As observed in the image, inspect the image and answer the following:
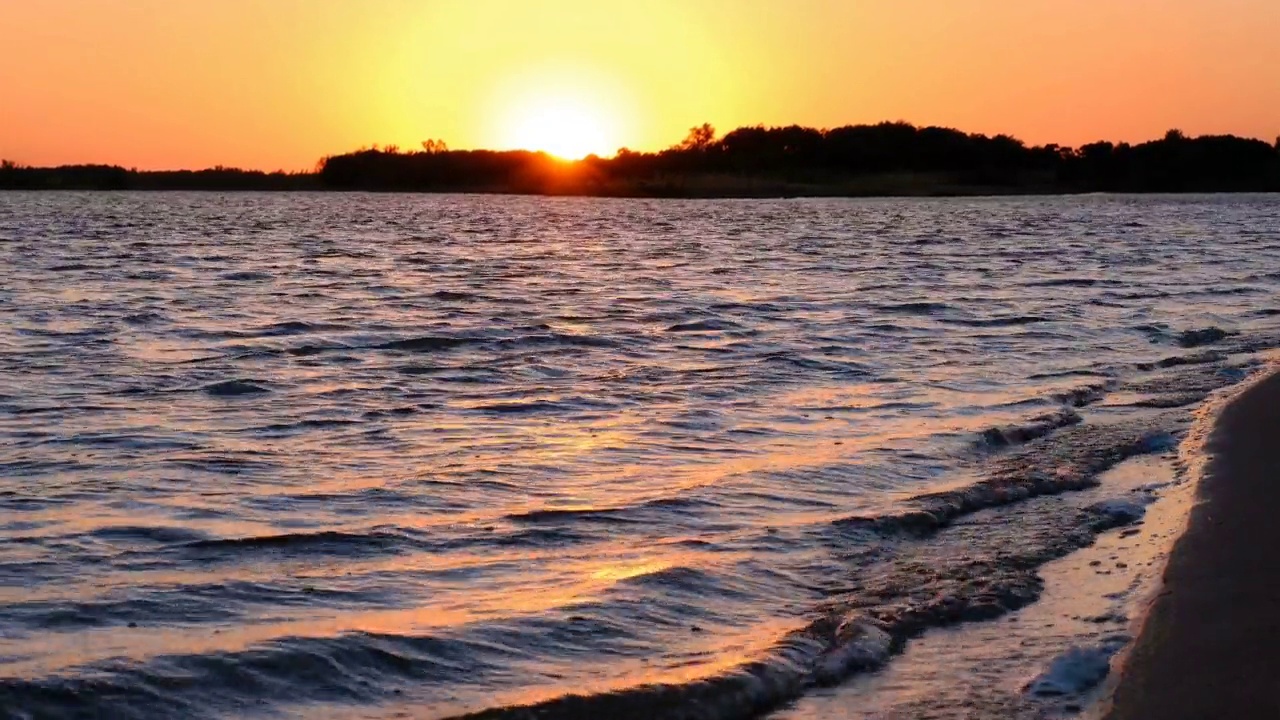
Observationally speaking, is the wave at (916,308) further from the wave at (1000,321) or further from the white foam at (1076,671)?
the white foam at (1076,671)

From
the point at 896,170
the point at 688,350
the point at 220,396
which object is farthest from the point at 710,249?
the point at 896,170

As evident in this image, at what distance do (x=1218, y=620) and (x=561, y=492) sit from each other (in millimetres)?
4064

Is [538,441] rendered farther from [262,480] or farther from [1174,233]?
[1174,233]

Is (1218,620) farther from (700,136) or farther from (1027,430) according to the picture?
(700,136)

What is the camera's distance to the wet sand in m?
4.89

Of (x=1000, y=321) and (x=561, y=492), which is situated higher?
(x=1000, y=321)

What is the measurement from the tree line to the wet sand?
112393 mm

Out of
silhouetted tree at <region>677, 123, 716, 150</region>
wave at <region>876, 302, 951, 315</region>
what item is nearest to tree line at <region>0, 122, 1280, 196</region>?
silhouetted tree at <region>677, 123, 716, 150</region>

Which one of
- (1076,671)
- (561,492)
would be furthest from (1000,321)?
(1076,671)

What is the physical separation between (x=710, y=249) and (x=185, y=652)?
34.6 metres

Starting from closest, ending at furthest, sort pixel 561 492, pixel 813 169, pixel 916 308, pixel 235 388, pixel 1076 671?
pixel 1076 671, pixel 561 492, pixel 235 388, pixel 916 308, pixel 813 169

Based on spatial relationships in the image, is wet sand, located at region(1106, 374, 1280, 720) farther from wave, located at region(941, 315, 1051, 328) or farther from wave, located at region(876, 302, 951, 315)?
wave, located at region(876, 302, 951, 315)

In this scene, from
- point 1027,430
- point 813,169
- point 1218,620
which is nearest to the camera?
point 1218,620

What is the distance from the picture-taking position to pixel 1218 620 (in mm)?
5715
